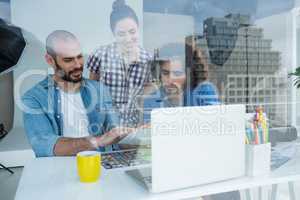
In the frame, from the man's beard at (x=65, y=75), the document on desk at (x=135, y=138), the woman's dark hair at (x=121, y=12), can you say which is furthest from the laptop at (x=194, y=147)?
the woman's dark hair at (x=121, y=12)

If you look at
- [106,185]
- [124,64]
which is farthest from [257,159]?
[124,64]

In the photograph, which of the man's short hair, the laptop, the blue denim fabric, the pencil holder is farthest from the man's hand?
the pencil holder

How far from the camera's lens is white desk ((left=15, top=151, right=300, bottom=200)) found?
2.51 feet

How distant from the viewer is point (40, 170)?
1009 mm

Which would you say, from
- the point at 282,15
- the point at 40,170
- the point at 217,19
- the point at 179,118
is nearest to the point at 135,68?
the point at 217,19

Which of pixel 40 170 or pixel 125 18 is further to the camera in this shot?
pixel 125 18

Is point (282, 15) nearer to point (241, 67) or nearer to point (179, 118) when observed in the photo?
point (241, 67)

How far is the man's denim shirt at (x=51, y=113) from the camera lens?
58.3 inches

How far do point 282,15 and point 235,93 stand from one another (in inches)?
34.4

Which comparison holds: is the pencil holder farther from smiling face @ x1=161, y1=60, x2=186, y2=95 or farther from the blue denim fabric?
smiling face @ x1=161, y1=60, x2=186, y2=95

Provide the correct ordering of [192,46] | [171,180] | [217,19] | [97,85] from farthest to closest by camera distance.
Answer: [217,19] < [192,46] < [97,85] < [171,180]

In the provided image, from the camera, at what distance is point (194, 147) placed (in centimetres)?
80

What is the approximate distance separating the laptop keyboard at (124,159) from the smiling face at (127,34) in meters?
0.88

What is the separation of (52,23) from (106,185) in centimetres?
134
